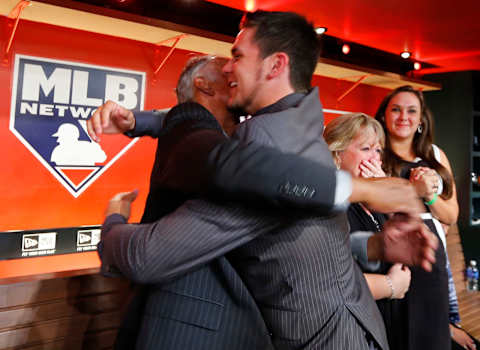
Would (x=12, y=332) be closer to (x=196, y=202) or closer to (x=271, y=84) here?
(x=196, y=202)

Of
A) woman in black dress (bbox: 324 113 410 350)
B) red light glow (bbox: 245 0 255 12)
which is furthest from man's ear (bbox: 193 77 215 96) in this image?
red light glow (bbox: 245 0 255 12)

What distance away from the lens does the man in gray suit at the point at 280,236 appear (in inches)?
31.3

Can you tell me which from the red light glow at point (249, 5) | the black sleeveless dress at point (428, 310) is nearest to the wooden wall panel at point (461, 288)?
the black sleeveless dress at point (428, 310)

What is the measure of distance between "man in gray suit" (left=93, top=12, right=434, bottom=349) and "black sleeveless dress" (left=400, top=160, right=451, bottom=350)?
1.94 feet

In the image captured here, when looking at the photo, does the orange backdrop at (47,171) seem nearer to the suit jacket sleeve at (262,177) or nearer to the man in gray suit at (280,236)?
the man in gray suit at (280,236)

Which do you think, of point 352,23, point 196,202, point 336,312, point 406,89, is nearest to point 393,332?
point 336,312

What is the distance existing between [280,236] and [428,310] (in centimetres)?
99

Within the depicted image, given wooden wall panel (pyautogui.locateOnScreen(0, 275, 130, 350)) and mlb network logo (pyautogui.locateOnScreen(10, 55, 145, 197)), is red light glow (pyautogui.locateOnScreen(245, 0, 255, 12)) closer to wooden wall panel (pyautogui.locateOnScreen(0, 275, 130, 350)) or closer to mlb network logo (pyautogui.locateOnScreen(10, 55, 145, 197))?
mlb network logo (pyautogui.locateOnScreen(10, 55, 145, 197))

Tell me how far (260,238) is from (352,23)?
4.42m

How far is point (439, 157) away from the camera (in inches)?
94.3

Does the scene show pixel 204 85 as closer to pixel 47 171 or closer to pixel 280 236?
pixel 280 236

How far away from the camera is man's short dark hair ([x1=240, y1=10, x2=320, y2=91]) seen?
105 centimetres

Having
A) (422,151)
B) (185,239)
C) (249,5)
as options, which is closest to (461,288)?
(422,151)

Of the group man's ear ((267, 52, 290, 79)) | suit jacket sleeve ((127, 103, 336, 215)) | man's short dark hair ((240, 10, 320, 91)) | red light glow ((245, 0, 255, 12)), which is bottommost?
suit jacket sleeve ((127, 103, 336, 215))
